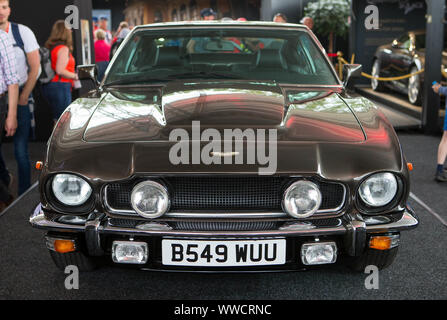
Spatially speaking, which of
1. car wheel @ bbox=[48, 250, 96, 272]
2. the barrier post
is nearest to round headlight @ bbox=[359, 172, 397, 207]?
car wheel @ bbox=[48, 250, 96, 272]

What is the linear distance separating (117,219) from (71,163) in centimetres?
32

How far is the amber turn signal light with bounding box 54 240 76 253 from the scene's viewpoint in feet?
7.76

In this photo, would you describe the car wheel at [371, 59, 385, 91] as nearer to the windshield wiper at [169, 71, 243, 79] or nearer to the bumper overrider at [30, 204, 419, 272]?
the windshield wiper at [169, 71, 243, 79]

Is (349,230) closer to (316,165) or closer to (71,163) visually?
(316,165)

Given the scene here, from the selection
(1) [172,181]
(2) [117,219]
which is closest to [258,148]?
(1) [172,181]

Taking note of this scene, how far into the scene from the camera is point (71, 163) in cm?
229

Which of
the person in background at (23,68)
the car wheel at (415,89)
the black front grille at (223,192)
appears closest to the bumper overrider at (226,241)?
the black front grille at (223,192)

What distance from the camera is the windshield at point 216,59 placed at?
3.31 meters

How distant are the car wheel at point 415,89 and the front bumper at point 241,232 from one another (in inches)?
269

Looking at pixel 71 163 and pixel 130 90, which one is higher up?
pixel 130 90

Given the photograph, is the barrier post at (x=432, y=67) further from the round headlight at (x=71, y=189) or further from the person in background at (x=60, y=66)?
the round headlight at (x=71, y=189)

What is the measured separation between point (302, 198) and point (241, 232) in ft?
1.00

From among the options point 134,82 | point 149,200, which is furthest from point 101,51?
point 149,200

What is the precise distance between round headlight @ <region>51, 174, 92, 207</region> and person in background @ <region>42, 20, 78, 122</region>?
336 cm
